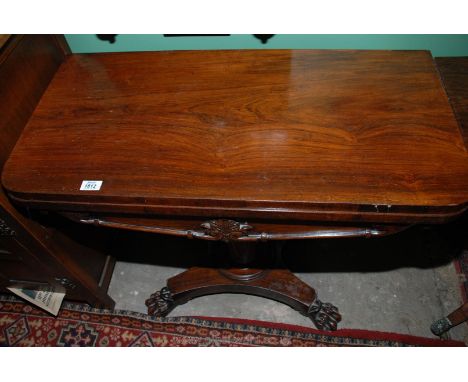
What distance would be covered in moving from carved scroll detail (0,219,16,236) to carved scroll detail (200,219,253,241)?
58 centimetres

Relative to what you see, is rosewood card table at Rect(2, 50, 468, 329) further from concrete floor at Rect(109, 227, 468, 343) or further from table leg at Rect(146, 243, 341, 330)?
Answer: concrete floor at Rect(109, 227, 468, 343)

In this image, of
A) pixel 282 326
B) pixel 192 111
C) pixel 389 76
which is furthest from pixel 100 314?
pixel 389 76

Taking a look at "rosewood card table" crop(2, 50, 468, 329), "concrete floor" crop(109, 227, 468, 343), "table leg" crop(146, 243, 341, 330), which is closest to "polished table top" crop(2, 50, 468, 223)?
"rosewood card table" crop(2, 50, 468, 329)

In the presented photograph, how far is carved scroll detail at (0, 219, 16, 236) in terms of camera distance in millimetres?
997

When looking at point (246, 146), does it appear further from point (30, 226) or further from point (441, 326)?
point (441, 326)

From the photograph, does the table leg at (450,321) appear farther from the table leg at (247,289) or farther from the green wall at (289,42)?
the green wall at (289,42)

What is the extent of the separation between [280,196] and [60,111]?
2.20 feet

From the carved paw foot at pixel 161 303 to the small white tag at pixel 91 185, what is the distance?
0.77m

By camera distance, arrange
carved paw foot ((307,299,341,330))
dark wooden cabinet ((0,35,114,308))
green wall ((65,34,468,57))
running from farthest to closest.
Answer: carved paw foot ((307,299,341,330)), green wall ((65,34,468,57)), dark wooden cabinet ((0,35,114,308))

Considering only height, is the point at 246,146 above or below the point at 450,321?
above

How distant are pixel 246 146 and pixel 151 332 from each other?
975 mm

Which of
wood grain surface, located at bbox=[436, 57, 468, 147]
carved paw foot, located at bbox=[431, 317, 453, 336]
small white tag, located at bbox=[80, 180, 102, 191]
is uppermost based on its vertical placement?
wood grain surface, located at bbox=[436, 57, 468, 147]

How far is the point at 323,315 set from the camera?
1.38 m

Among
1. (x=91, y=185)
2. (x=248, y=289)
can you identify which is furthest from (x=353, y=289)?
(x=91, y=185)
